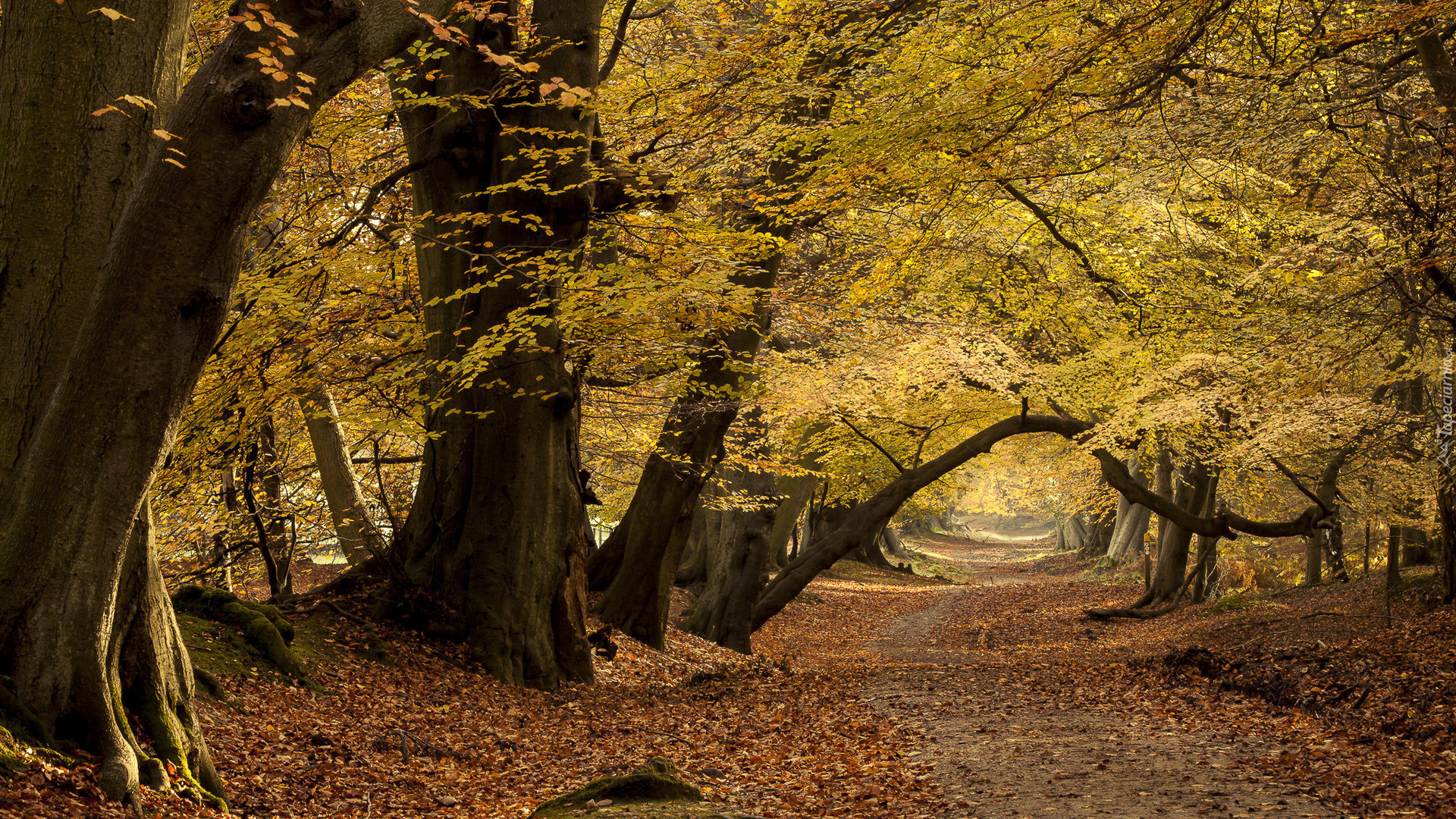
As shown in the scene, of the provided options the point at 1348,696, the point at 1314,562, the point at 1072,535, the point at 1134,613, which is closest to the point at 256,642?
the point at 1348,696

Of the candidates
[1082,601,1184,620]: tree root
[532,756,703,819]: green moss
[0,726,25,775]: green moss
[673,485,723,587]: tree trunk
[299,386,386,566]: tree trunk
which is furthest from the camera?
[1082,601,1184,620]: tree root

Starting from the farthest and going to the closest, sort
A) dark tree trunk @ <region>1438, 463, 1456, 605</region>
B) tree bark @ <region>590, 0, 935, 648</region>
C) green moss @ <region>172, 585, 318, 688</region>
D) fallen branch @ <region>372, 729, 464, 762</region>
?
tree bark @ <region>590, 0, 935, 648</region> → dark tree trunk @ <region>1438, 463, 1456, 605</region> → green moss @ <region>172, 585, 318, 688</region> → fallen branch @ <region>372, 729, 464, 762</region>

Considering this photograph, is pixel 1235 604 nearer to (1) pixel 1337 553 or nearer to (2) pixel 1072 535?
(1) pixel 1337 553

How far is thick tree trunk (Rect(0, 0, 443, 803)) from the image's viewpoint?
362 cm

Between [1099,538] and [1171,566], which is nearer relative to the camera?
[1171,566]

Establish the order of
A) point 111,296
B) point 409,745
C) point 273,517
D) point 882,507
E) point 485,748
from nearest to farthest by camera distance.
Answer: point 111,296 → point 409,745 → point 485,748 → point 273,517 → point 882,507

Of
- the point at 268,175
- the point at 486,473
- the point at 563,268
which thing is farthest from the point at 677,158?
the point at 268,175

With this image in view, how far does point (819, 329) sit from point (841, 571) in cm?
1520

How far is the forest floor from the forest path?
0.03 meters

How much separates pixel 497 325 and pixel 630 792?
542cm

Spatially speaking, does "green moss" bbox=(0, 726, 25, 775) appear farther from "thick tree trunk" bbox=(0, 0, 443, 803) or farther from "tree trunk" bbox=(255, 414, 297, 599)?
"tree trunk" bbox=(255, 414, 297, 599)

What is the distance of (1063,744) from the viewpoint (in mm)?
6887

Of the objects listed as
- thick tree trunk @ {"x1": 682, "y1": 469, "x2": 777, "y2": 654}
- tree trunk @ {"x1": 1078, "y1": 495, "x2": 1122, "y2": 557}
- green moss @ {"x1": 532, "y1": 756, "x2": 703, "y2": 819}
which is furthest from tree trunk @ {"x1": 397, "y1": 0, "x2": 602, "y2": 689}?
tree trunk @ {"x1": 1078, "y1": 495, "x2": 1122, "y2": 557}

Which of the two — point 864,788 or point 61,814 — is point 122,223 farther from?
point 864,788
